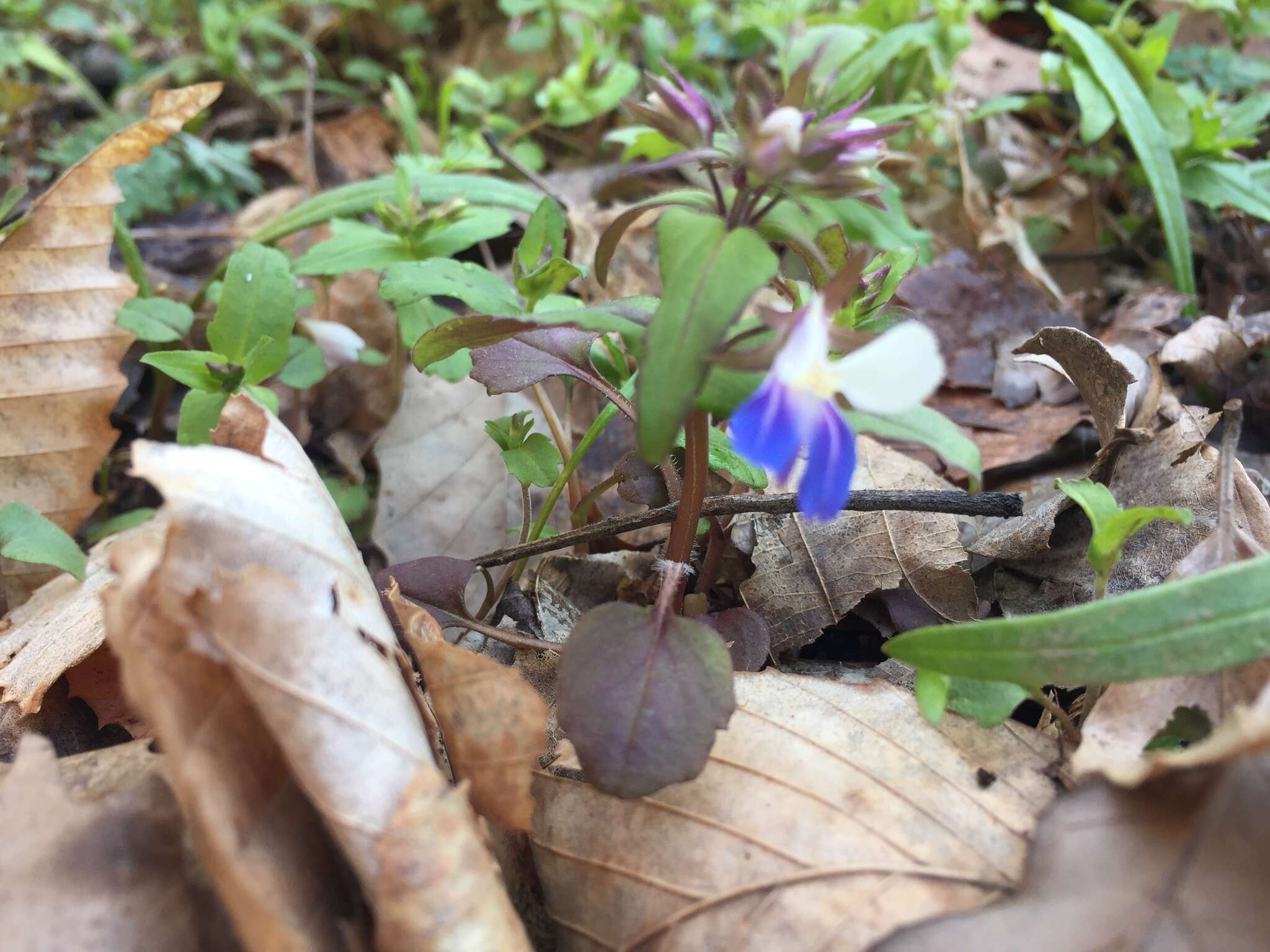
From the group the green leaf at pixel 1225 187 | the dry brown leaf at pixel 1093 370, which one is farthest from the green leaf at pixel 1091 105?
the dry brown leaf at pixel 1093 370

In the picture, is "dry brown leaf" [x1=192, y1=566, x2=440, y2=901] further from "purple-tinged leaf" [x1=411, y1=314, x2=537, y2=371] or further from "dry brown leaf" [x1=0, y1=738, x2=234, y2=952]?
"purple-tinged leaf" [x1=411, y1=314, x2=537, y2=371]

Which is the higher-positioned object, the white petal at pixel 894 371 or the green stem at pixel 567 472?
the white petal at pixel 894 371

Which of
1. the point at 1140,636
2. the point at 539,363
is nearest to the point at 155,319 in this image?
the point at 539,363

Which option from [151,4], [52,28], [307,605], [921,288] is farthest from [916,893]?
[52,28]

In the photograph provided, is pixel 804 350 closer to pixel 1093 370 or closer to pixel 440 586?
pixel 440 586

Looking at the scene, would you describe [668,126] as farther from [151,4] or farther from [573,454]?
[151,4]

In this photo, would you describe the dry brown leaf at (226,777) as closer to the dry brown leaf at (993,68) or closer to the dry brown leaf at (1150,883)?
the dry brown leaf at (1150,883)
